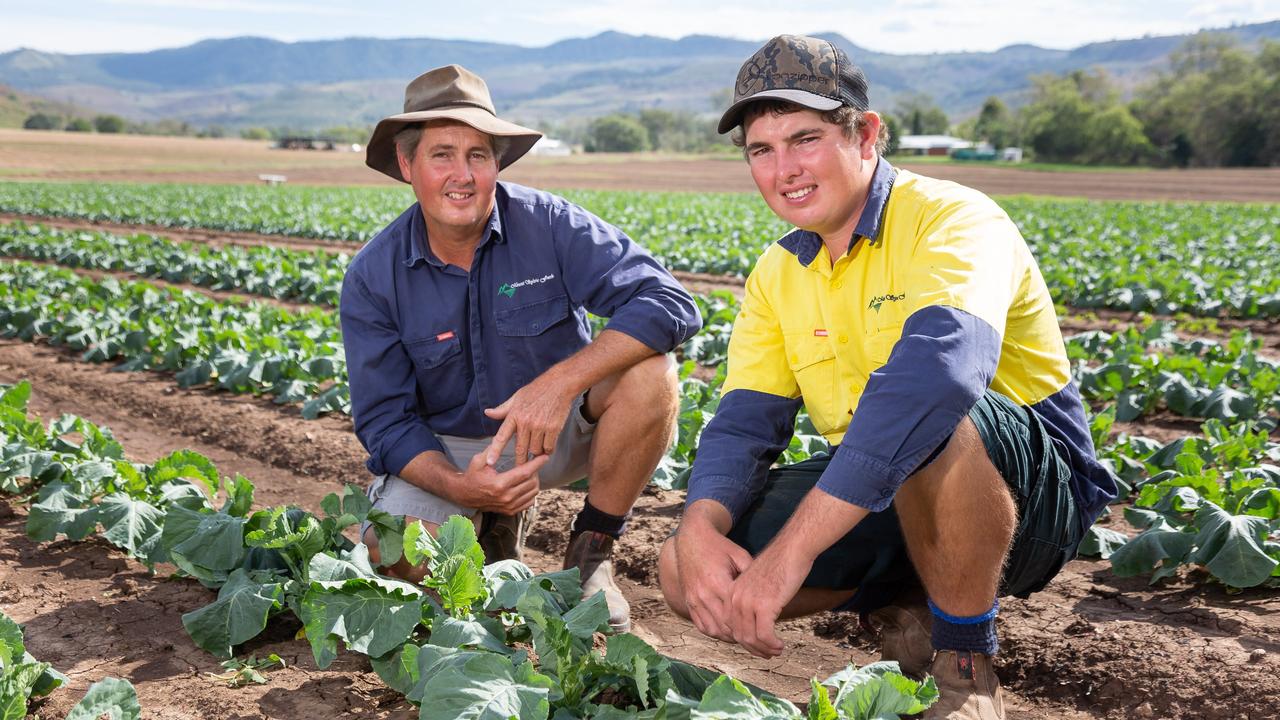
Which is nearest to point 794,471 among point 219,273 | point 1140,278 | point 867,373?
point 867,373

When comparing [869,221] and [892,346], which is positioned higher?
[869,221]

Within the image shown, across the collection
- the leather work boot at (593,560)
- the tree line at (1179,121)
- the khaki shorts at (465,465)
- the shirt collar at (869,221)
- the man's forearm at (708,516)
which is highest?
the tree line at (1179,121)

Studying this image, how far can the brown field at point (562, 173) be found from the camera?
3600 cm

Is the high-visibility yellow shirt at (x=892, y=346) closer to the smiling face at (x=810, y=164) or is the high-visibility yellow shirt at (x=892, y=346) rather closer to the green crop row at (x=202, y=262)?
the smiling face at (x=810, y=164)

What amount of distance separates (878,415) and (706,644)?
1495mm

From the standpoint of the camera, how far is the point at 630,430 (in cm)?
341

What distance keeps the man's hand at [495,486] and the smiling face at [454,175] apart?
805mm

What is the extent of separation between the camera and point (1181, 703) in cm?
281

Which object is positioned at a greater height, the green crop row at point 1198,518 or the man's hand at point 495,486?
the man's hand at point 495,486

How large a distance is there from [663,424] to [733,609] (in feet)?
3.82

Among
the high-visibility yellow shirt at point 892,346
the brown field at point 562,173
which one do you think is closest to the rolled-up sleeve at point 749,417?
the high-visibility yellow shirt at point 892,346

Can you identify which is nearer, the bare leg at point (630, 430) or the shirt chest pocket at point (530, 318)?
the bare leg at point (630, 430)

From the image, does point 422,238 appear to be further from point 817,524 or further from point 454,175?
point 817,524

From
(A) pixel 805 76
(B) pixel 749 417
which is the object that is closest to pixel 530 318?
(B) pixel 749 417
